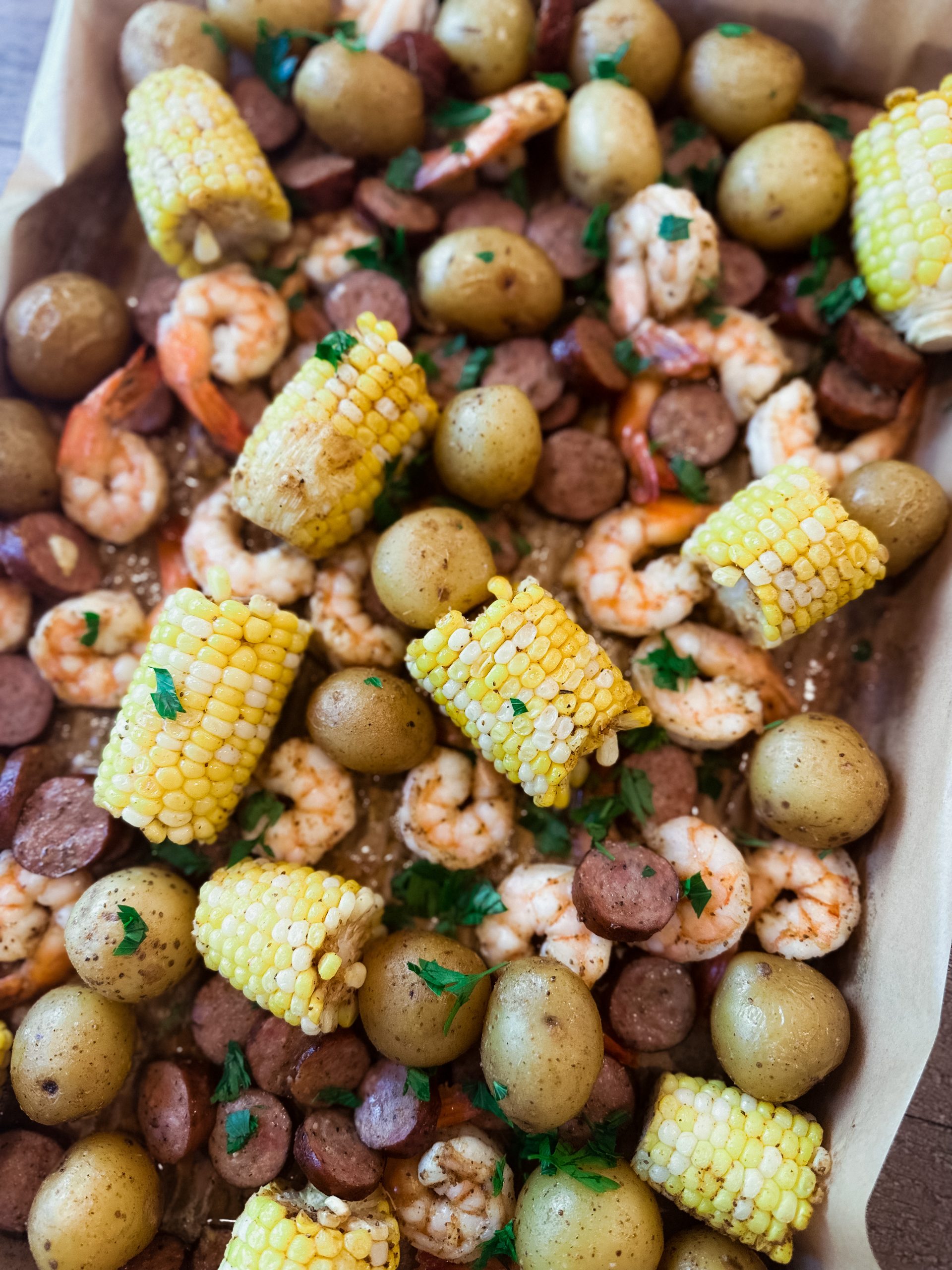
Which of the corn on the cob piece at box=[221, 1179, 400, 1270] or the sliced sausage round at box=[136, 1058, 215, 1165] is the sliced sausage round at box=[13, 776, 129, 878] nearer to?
the sliced sausage round at box=[136, 1058, 215, 1165]

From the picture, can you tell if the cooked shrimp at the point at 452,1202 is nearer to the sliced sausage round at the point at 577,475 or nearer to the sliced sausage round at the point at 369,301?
the sliced sausage round at the point at 577,475

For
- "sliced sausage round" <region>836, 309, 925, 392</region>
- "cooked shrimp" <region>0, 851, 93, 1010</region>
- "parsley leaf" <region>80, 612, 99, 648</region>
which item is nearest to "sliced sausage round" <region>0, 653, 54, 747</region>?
"parsley leaf" <region>80, 612, 99, 648</region>

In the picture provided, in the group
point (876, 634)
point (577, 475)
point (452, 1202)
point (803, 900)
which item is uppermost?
point (577, 475)

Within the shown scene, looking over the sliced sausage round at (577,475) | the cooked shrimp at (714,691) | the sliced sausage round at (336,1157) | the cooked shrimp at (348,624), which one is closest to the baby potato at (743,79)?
the sliced sausage round at (577,475)

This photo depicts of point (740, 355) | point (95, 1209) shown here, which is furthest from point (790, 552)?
point (95, 1209)

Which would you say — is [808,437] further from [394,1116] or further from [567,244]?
[394,1116]

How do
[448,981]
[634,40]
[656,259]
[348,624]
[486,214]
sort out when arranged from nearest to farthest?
[448,981]
[348,624]
[656,259]
[634,40]
[486,214]

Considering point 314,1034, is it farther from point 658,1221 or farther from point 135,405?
point 135,405
